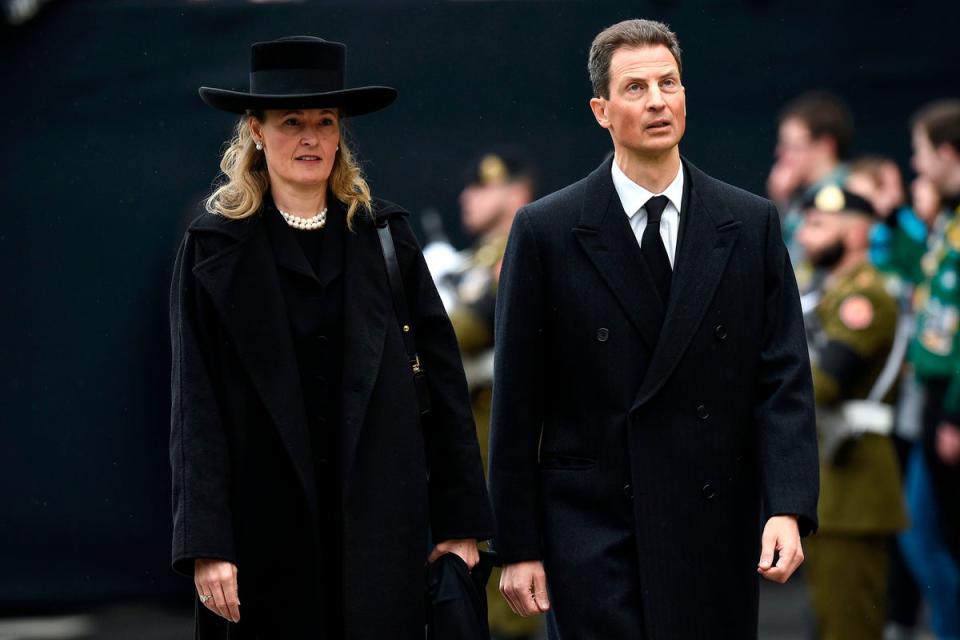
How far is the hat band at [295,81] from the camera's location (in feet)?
14.1

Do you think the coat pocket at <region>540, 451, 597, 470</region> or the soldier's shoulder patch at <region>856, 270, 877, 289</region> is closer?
the coat pocket at <region>540, 451, 597, 470</region>

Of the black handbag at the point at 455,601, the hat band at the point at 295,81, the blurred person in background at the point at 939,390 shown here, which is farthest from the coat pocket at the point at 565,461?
the blurred person in background at the point at 939,390

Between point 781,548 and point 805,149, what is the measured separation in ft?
12.8

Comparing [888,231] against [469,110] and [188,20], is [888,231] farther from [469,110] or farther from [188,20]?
[188,20]

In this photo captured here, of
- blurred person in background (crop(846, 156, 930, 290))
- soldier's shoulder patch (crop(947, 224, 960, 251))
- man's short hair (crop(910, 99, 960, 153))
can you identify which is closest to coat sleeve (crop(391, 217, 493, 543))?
Result: soldier's shoulder patch (crop(947, 224, 960, 251))

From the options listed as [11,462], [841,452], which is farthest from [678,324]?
[11,462]

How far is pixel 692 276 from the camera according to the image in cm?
432

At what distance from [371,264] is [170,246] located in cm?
351

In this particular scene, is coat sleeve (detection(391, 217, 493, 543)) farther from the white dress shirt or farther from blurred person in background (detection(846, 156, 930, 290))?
blurred person in background (detection(846, 156, 930, 290))

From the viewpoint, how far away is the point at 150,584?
313 inches

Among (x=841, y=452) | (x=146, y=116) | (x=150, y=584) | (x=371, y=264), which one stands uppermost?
(x=146, y=116)

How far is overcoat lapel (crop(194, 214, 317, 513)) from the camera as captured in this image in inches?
164

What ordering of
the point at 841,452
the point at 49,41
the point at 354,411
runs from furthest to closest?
the point at 49,41
the point at 841,452
the point at 354,411

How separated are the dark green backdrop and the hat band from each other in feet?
11.0
